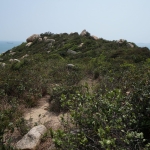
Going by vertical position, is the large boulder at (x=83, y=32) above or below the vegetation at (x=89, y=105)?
above

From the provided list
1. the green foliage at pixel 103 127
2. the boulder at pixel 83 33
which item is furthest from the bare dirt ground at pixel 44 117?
the boulder at pixel 83 33

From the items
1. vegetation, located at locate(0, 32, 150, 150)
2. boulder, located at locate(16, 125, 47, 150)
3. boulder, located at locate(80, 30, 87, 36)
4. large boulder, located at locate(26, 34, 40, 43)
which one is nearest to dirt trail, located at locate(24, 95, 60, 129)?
vegetation, located at locate(0, 32, 150, 150)

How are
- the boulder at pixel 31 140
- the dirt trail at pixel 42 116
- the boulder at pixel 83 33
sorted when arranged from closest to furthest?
the boulder at pixel 31 140 → the dirt trail at pixel 42 116 → the boulder at pixel 83 33

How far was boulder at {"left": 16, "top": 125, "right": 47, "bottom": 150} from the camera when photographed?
438 centimetres

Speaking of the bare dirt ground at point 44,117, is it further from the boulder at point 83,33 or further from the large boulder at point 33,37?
the large boulder at point 33,37

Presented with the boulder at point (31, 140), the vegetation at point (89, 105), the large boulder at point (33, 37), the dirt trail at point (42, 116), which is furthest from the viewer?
the large boulder at point (33, 37)

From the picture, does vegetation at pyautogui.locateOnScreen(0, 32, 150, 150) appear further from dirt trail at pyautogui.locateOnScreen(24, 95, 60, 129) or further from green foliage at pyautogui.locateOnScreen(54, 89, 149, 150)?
dirt trail at pyautogui.locateOnScreen(24, 95, 60, 129)

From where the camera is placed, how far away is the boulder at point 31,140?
172 inches

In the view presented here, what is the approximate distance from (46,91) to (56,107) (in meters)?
1.55

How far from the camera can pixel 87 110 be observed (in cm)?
376

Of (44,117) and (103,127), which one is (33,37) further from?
(103,127)

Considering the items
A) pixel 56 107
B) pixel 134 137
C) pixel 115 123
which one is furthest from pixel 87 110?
pixel 56 107

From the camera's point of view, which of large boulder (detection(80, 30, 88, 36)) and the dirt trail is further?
large boulder (detection(80, 30, 88, 36))

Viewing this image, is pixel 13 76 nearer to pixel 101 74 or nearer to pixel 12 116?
pixel 12 116
